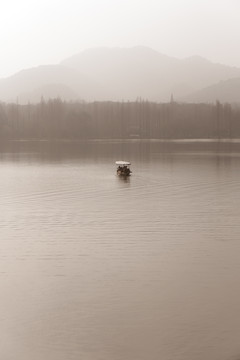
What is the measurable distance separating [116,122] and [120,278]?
150 m

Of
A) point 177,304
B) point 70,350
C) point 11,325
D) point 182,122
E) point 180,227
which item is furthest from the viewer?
point 182,122

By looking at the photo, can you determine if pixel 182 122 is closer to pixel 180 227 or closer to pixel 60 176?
pixel 60 176

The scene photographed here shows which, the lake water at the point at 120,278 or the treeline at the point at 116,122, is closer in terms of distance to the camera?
the lake water at the point at 120,278

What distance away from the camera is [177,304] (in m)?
13.3

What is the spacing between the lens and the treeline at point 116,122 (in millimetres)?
155000

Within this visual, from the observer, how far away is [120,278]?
15367 mm

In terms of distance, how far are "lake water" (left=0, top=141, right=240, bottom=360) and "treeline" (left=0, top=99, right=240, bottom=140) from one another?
12494 centimetres

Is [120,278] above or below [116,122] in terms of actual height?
below

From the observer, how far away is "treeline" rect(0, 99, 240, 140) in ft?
509

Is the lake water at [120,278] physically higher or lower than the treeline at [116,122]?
lower

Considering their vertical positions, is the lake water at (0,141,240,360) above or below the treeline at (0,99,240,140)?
below

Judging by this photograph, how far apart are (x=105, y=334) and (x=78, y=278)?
12.9 ft

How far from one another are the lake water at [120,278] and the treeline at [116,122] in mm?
124937

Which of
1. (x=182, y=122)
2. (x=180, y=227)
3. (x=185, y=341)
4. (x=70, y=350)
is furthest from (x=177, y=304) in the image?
A: (x=182, y=122)
